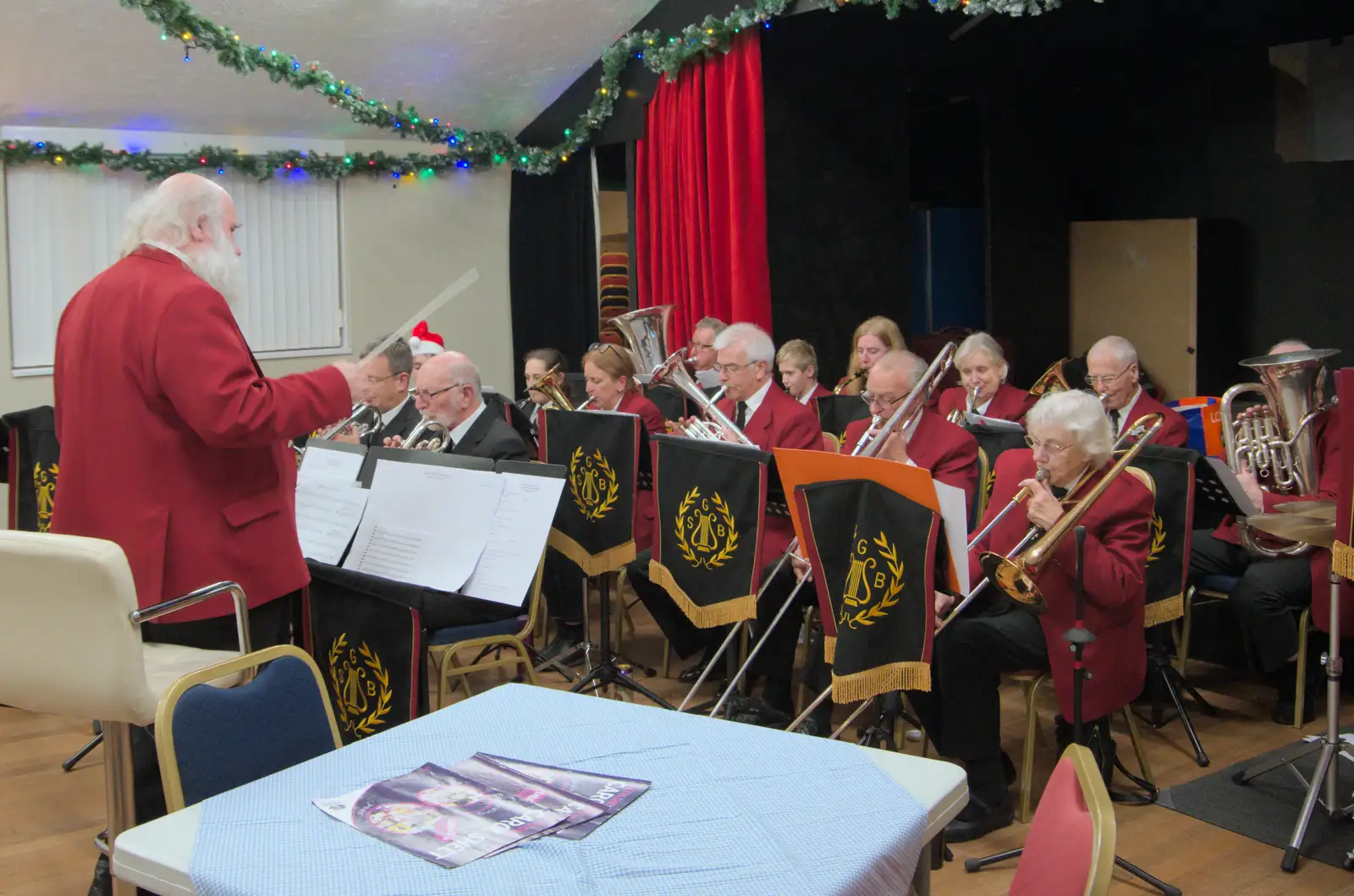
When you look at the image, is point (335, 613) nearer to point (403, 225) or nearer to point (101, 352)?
point (101, 352)

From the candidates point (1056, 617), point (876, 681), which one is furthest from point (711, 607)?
point (1056, 617)

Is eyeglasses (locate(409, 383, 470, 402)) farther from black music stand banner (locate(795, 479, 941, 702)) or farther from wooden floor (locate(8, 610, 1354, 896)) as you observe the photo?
black music stand banner (locate(795, 479, 941, 702))

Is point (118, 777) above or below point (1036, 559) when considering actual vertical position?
below

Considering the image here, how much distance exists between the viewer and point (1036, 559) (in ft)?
9.94

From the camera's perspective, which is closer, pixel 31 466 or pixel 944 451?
pixel 944 451

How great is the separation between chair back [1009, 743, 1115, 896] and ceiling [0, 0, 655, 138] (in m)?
6.15

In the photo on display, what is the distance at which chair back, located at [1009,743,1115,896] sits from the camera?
4.28 ft

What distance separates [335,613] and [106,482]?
0.82 meters

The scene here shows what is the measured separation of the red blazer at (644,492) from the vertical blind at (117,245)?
2876mm

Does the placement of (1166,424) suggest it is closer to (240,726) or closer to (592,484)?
(592,484)

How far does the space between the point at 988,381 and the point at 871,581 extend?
7.76 feet

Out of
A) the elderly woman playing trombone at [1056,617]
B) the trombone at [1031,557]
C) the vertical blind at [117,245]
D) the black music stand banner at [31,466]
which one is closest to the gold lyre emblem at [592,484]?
the elderly woman playing trombone at [1056,617]

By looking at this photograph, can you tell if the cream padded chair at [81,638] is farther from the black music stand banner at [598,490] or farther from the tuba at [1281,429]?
the tuba at [1281,429]

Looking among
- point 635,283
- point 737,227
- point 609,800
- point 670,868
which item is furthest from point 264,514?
point 635,283
